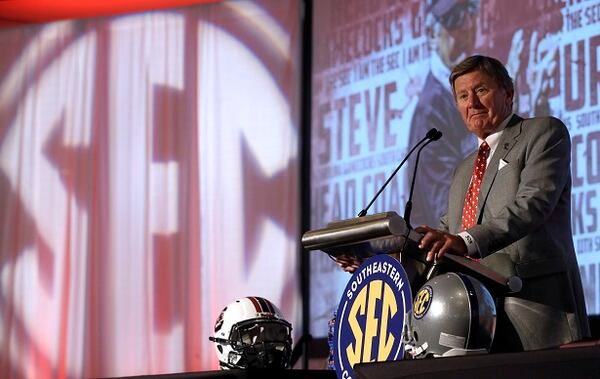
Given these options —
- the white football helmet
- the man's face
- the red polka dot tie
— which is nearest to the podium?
the red polka dot tie

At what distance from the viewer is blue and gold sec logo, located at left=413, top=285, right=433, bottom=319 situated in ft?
8.69

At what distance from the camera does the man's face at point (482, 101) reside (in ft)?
10.2

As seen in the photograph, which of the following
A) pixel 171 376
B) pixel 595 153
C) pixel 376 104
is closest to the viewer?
pixel 171 376

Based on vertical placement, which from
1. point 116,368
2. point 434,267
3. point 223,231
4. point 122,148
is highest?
point 122,148

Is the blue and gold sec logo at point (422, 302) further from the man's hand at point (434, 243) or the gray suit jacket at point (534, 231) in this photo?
the gray suit jacket at point (534, 231)

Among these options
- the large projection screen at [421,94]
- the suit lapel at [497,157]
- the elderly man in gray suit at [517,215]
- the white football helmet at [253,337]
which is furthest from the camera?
the large projection screen at [421,94]

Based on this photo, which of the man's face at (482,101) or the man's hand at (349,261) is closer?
the man's hand at (349,261)

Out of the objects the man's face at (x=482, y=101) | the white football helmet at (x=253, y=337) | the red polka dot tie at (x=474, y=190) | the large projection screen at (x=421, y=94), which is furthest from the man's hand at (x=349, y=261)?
the large projection screen at (x=421, y=94)

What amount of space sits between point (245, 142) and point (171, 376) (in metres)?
3.33

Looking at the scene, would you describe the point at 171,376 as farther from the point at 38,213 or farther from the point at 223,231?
the point at 38,213

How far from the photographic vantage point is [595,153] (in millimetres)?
4883

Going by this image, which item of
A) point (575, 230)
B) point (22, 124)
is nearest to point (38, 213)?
point (22, 124)

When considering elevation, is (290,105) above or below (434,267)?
above

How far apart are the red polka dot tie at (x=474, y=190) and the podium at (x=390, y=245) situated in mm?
307
